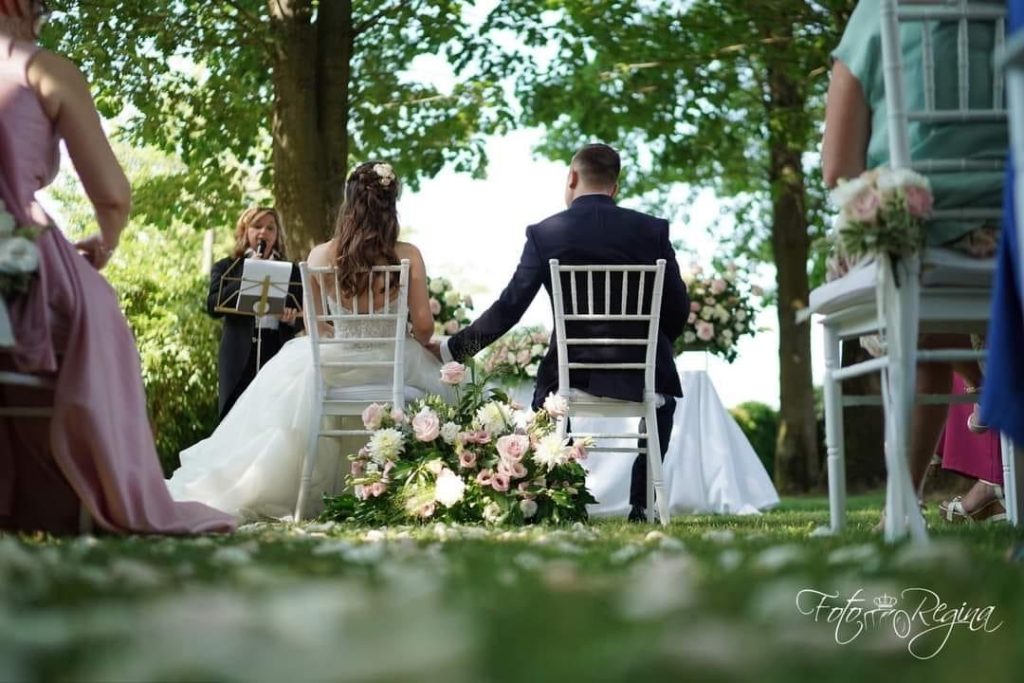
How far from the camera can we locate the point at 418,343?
696cm

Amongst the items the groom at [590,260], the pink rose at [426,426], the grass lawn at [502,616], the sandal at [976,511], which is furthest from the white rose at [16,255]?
the sandal at [976,511]

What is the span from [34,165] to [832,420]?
8.92 ft

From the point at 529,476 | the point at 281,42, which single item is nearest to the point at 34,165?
the point at 529,476

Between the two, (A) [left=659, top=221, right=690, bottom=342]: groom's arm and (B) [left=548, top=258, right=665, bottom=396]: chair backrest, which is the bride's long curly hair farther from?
(A) [left=659, top=221, right=690, bottom=342]: groom's arm

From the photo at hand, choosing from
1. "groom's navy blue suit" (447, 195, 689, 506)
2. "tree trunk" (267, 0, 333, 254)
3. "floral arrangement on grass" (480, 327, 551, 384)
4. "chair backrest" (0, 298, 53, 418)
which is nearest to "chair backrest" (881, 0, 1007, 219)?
"chair backrest" (0, 298, 53, 418)

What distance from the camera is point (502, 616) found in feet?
5.82

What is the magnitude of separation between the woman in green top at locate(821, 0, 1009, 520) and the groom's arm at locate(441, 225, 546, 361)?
2.49 meters

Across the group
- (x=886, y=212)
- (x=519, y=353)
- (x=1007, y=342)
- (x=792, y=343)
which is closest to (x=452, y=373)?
(x=519, y=353)

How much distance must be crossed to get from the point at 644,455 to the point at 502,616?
5.22m

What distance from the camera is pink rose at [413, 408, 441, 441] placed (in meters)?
5.89

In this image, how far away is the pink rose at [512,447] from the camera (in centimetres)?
572

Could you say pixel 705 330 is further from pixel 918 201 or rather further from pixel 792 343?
pixel 792 343

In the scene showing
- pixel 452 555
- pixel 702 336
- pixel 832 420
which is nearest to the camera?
pixel 452 555

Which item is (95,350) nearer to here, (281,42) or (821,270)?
(281,42)
